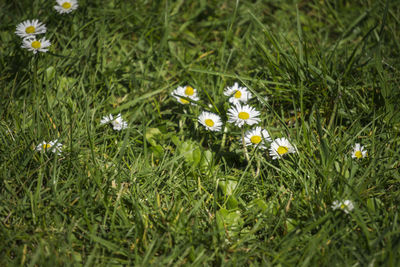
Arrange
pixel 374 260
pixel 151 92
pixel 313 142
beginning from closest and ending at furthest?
pixel 374 260, pixel 313 142, pixel 151 92

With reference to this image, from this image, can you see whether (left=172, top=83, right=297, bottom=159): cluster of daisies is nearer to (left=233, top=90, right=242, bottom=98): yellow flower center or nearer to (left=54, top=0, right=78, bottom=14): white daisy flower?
(left=233, top=90, right=242, bottom=98): yellow flower center

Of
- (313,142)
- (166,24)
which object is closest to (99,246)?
(313,142)

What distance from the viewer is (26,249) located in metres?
1.47

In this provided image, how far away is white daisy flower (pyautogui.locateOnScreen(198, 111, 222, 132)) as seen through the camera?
202cm

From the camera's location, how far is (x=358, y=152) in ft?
6.01

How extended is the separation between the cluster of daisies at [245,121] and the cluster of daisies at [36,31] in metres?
0.87

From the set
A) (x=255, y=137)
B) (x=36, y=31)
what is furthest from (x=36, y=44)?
(x=255, y=137)

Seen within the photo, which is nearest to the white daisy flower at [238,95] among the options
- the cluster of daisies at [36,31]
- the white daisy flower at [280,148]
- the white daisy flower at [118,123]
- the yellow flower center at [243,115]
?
the yellow flower center at [243,115]

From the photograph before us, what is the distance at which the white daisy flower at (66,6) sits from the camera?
2.36m

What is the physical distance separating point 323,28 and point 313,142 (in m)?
1.31

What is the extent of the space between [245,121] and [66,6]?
56.2 inches

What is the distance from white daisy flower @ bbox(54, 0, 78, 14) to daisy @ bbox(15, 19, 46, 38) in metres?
0.16

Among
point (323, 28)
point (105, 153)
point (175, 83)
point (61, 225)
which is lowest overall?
point (61, 225)

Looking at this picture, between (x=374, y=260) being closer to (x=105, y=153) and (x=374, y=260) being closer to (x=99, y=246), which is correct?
(x=99, y=246)
